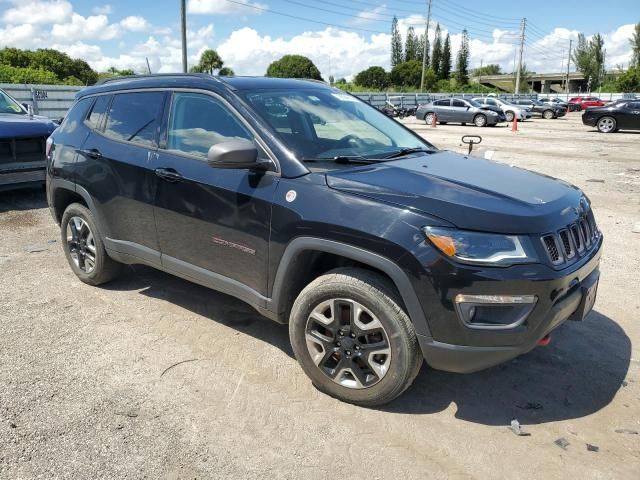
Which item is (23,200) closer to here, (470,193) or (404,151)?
(404,151)

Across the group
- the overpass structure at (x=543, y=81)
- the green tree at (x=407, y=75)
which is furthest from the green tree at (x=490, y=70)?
the green tree at (x=407, y=75)

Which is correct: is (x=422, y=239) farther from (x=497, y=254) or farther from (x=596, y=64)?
(x=596, y=64)

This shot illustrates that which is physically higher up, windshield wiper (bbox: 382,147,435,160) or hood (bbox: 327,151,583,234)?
windshield wiper (bbox: 382,147,435,160)

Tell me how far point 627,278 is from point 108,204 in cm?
475

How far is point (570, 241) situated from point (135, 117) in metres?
3.20

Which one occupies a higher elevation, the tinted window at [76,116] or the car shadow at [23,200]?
the tinted window at [76,116]

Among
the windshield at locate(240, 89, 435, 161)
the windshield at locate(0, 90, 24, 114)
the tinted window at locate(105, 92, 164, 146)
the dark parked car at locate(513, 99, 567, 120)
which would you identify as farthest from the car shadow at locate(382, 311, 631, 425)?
the dark parked car at locate(513, 99, 567, 120)

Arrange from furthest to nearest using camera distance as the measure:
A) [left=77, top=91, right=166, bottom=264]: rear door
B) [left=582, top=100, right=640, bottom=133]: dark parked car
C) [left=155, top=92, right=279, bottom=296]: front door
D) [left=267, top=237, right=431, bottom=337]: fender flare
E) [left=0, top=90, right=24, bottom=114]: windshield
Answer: [left=582, top=100, right=640, bottom=133]: dark parked car → [left=0, top=90, right=24, bottom=114]: windshield → [left=77, top=91, right=166, bottom=264]: rear door → [left=155, top=92, right=279, bottom=296]: front door → [left=267, top=237, right=431, bottom=337]: fender flare

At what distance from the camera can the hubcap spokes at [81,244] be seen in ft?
15.8

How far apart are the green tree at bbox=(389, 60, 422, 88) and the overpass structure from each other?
33.2 metres

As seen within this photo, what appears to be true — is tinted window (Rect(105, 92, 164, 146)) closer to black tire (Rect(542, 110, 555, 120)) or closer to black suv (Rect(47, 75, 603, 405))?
black suv (Rect(47, 75, 603, 405))

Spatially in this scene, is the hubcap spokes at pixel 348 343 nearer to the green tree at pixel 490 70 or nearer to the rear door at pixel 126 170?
the rear door at pixel 126 170

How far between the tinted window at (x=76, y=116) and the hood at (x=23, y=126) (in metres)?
3.35

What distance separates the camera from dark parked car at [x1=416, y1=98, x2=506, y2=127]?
2997cm
